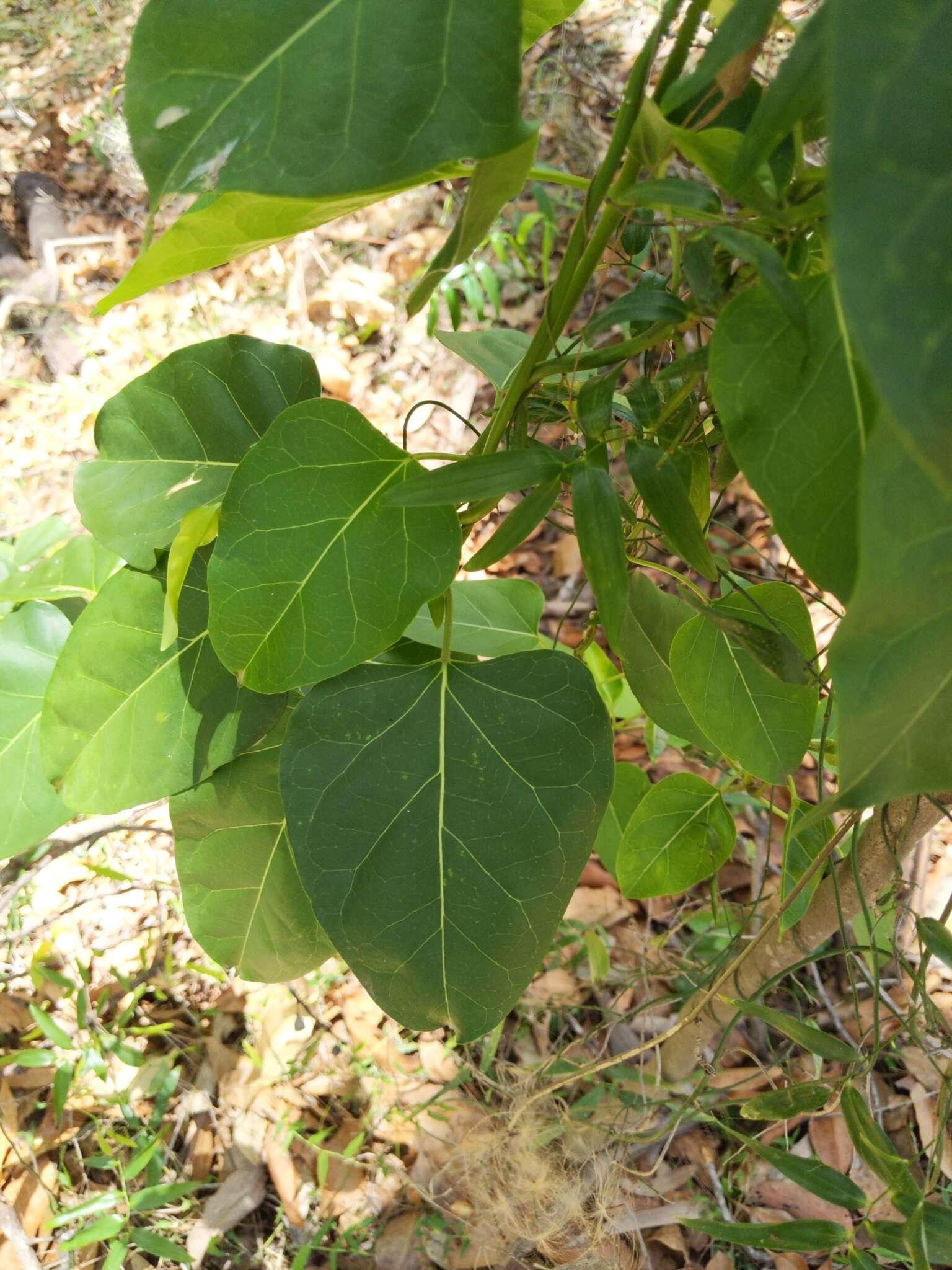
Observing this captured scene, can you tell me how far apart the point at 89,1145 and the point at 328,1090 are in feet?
1.31

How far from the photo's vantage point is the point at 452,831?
69 centimetres

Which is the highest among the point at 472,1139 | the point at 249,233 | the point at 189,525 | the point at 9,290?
the point at 249,233

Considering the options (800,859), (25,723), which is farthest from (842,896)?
(25,723)

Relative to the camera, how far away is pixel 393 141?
1.27 ft

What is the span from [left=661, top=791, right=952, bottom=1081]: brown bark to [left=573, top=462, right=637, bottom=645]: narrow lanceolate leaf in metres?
0.37

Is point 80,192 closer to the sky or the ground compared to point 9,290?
closer to the sky

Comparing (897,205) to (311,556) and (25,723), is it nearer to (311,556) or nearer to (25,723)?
(311,556)

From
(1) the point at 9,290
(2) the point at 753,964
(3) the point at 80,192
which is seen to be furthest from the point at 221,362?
(3) the point at 80,192

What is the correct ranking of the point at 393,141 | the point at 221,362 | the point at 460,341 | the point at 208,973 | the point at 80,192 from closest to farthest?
1. the point at 393,141
2. the point at 221,362
3. the point at 460,341
4. the point at 208,973
5. the point at 80,192

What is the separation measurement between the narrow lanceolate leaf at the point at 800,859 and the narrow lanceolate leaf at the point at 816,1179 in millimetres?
191

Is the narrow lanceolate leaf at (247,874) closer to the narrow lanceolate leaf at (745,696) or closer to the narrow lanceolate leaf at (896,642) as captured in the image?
the narrow lanceolate leaf at (745,696)

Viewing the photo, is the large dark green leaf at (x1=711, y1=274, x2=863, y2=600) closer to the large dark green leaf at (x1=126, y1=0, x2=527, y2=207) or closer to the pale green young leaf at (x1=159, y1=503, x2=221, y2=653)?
the large dark green leaf at (x1=126, y1=0, x2=527, y2=207)

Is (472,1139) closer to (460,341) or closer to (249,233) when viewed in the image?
(460,341)

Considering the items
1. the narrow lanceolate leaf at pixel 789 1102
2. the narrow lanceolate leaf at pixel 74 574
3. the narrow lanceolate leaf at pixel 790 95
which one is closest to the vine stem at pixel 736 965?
the narrow lanceolate leaf at pixel 789 1102
